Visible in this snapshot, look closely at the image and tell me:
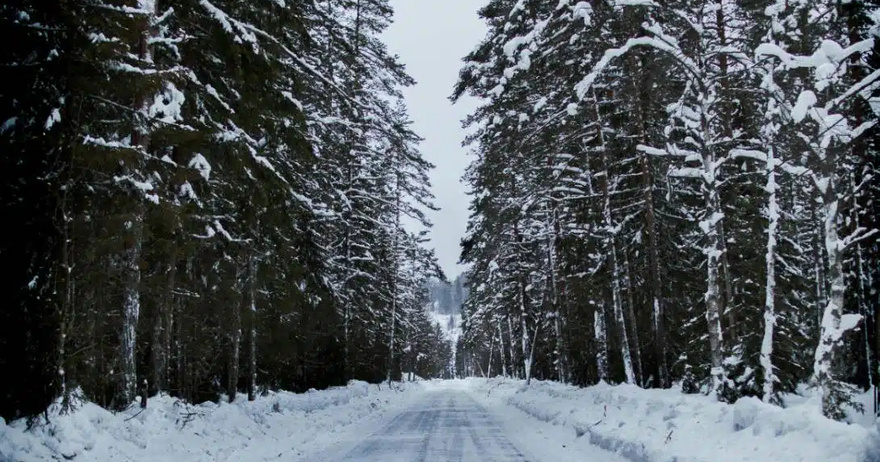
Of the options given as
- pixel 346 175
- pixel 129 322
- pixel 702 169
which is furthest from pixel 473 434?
pixel 346 175

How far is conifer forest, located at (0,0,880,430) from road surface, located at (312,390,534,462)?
412cm

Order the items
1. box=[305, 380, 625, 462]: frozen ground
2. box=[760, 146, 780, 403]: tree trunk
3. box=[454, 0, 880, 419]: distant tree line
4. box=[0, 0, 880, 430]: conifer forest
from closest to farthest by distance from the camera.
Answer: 1. box=[0, 0, 880, 430]: conifer forest
2. box=[454, 0, 880, 419]: distant tree line
3. box=[305, 380, 625, 462]: frozen ground
4. box=[760, 146, 780, 403]: tree trunk

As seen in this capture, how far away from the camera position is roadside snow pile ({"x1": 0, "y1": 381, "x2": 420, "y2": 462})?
20.9 ft

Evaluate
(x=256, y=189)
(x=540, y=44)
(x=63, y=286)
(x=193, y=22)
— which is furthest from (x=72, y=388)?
(x=540, y=44)

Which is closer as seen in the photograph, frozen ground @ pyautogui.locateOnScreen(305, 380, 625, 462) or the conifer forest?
the conifer forest

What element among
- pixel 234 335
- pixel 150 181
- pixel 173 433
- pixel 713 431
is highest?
pixel 150 181

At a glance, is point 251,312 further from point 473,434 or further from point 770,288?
point 770,288

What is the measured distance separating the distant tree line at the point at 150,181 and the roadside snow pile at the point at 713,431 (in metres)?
7.61

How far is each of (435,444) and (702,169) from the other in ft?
25.9

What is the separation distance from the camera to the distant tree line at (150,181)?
644cm

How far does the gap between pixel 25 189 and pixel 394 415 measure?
14.9 metres

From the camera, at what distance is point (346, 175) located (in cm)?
2638

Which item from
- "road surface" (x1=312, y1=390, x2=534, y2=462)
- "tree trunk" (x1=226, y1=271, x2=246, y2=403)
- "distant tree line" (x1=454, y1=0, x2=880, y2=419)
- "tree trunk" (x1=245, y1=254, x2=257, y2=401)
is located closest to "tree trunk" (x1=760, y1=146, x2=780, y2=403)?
"distant tree line" (x1=454, y1=0, x2=880, y2=419)

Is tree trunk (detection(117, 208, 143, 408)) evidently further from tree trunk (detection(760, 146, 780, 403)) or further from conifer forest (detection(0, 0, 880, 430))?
tree trunk (detection(760, 146, 780, 403))
